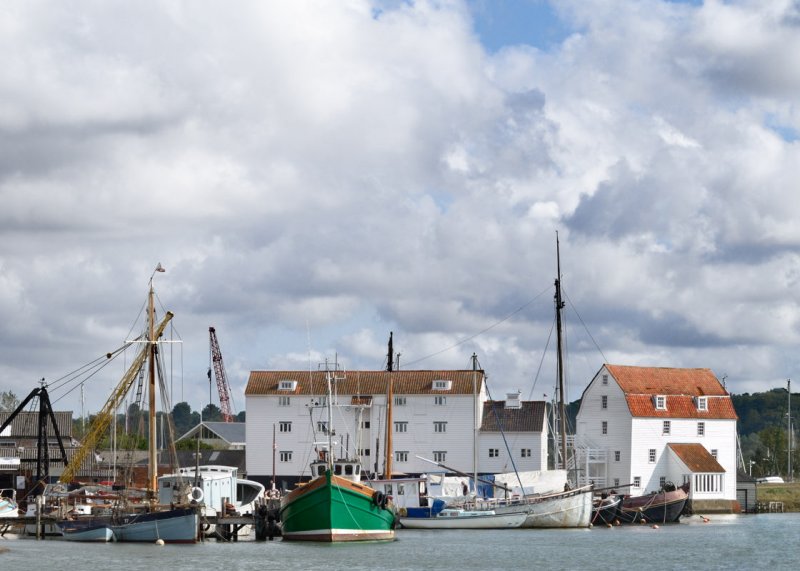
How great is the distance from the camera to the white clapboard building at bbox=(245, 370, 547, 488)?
119812mm

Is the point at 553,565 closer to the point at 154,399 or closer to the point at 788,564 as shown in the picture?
the point at 788,564

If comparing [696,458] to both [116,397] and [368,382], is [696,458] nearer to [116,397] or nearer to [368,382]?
[368,382]

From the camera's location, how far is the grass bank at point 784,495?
446 feet

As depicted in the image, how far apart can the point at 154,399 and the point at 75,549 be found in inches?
496

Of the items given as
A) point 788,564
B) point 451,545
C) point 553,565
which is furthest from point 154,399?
point 788,564

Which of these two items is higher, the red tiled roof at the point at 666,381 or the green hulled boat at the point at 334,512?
the red tiled roof at the point at 666,381

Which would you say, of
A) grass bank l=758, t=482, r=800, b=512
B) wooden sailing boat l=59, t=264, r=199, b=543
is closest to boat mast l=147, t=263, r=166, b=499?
wooden sailing boat l=59, t=264, r=199, b=543

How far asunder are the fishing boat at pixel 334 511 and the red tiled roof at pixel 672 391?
47.7m

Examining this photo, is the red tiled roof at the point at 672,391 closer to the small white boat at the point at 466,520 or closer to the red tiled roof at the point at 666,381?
Result: the red tiled roof at the point at 666,381

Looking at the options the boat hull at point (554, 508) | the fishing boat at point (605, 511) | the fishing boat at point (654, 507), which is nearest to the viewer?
the boat hull at point (554, 508)

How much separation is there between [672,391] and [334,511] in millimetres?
56914

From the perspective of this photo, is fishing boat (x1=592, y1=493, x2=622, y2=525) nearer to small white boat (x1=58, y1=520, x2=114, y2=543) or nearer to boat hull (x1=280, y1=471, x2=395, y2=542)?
boat hull (x1=280, y1=471, x2=395, y2=542)

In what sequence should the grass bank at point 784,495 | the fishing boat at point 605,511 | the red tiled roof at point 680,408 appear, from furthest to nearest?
the grass bank at point 784,495 → the red tiled roof at point 680,408 → the fishing boat at point 605,511

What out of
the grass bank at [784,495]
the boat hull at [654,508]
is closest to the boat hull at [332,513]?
the boat hull at [654,508]
